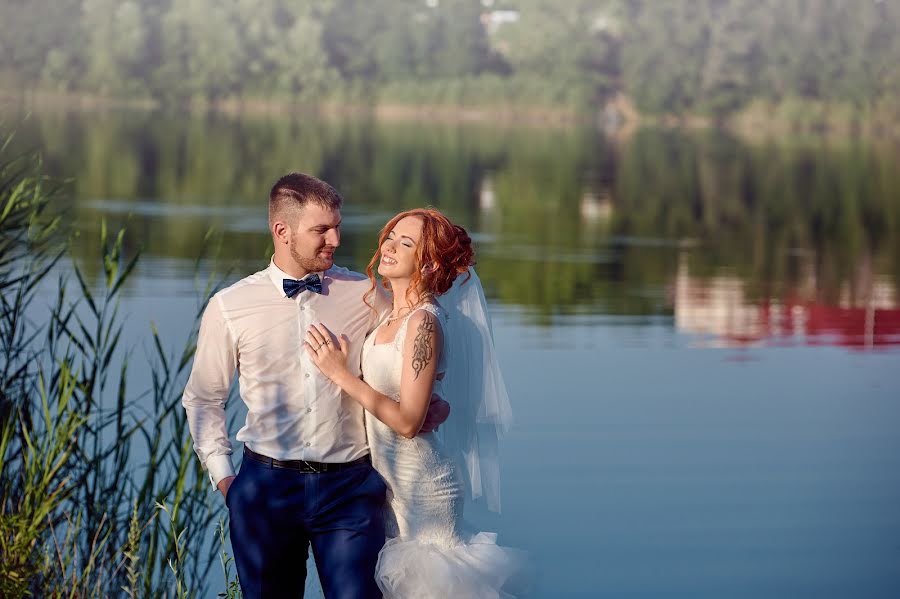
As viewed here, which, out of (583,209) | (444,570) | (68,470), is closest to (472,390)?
(444,570)

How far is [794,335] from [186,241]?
32.9 ft

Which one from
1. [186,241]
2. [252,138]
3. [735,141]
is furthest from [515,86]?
[186,241]

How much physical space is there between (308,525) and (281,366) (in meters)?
0.37

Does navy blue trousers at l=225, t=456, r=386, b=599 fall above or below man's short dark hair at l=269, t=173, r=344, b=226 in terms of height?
below

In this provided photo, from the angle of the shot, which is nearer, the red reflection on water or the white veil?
the white veil

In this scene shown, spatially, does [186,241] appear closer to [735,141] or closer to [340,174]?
[340,174]

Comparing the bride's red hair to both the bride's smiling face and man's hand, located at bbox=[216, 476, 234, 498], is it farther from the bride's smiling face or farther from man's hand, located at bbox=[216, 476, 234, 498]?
man's hand, located at bbox=[216, 476, 234, 498]

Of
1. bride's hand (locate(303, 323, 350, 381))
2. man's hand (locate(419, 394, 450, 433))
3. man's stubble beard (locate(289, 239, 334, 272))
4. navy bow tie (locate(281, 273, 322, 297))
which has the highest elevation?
man's stubble beard (locate(289, 239, 334, 272))

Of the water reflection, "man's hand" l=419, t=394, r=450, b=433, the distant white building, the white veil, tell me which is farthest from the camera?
the distant white building

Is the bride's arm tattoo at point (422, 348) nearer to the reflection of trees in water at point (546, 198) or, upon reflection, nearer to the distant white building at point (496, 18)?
the reflection of trees in water at point (546, 198)

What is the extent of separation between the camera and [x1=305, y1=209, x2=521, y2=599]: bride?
11.5ft

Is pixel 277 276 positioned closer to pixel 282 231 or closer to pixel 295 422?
pixel 282 231

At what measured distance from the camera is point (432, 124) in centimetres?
7762

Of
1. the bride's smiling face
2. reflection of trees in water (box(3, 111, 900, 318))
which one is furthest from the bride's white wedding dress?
reflection of trees in water (box(3, 111, 900, 318))
